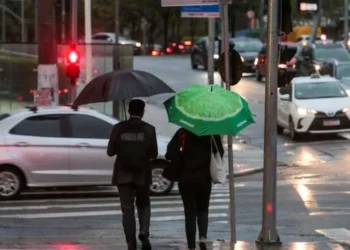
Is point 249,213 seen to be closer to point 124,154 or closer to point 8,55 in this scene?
point 124,154

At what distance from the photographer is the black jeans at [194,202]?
9.52 meters

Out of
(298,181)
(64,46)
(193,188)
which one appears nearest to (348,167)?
(298,181)

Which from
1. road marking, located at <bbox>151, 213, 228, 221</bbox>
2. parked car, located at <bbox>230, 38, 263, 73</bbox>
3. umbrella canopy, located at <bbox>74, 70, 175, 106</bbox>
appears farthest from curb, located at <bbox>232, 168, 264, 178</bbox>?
parked car, located at <bbox>230, 38, 263, 73</bbox>

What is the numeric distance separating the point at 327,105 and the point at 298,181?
25.1 ft

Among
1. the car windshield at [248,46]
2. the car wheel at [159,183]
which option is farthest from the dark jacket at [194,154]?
the car windshield at [248,46]

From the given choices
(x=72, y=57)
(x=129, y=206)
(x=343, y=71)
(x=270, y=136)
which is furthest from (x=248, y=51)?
(x=129, y=206)

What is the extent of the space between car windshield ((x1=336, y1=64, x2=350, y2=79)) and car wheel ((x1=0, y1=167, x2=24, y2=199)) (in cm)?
1988

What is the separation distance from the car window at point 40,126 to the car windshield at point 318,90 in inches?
452

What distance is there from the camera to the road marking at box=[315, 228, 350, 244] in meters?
11.5

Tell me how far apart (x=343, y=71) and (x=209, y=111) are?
83.2 feet

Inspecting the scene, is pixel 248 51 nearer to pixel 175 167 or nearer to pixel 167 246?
pixel 167 246

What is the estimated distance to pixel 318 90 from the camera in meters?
26.7

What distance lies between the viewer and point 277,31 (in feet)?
35.2

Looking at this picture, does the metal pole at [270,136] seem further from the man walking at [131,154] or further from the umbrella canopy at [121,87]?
the man walking at [131,154]
